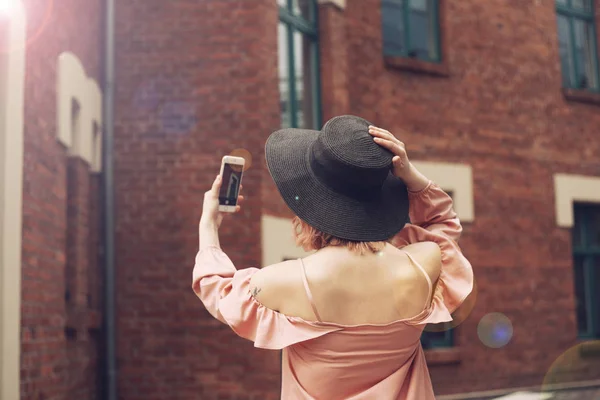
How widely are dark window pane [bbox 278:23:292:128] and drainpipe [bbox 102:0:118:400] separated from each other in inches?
64.0

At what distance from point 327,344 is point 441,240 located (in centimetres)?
51

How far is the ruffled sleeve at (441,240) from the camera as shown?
263 centimetres

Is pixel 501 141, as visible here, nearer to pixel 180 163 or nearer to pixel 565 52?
pixel 565 52

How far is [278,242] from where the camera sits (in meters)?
7.84

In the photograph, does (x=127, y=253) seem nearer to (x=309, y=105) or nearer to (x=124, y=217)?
(x=124, y=217)

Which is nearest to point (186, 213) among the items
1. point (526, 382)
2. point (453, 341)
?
point (453, 341)

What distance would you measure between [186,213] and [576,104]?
19.2ft

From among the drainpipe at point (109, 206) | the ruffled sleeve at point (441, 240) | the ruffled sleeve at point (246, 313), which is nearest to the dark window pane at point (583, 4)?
the drainpipe at point (109, 206)

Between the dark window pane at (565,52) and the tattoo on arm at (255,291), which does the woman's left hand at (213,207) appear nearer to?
the tattoo on arm at (255,291)

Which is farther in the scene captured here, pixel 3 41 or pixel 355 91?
pixel 355 91

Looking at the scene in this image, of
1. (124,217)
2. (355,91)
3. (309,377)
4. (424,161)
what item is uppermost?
(355,91)

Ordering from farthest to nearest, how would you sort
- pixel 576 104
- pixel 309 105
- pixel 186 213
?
pixel 576 104, pixel 309 105, pixel 186 213

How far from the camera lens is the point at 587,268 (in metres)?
11.2

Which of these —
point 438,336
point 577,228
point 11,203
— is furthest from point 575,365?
point 11,203
